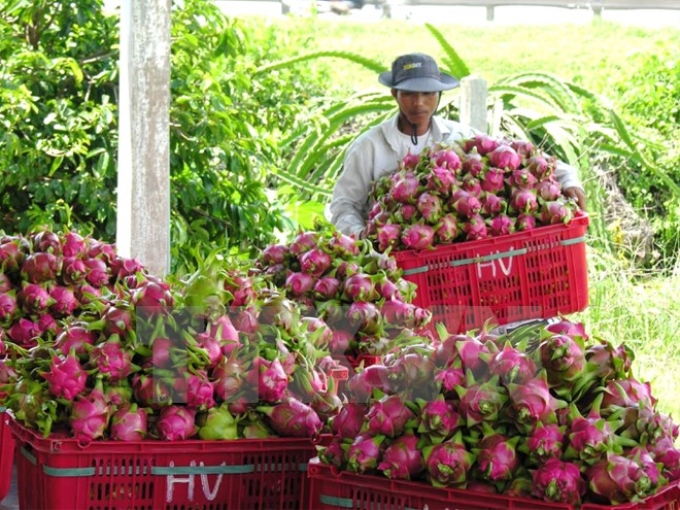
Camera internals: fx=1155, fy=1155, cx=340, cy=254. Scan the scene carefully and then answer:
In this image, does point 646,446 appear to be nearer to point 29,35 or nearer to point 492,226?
point 492,226

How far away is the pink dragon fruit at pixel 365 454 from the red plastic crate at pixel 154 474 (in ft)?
0.65

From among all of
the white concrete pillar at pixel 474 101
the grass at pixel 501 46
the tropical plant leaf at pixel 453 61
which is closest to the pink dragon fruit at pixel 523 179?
the white concrete pillar at pixel 474 101

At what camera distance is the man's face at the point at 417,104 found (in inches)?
166

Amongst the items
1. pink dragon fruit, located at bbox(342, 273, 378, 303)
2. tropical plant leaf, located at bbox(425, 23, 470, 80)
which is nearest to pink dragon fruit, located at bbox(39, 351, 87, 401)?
pink dragon fruit, located at bbox(342, 273, 378, 303)

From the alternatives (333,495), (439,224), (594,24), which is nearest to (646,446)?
(333,495)

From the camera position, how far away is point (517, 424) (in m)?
1.73

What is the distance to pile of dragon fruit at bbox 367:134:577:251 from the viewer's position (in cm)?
344

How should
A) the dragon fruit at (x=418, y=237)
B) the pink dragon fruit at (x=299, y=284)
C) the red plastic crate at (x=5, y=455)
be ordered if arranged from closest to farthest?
the red plastic crate at (x=5, y=455) < the pink dragon fruit at (x=299, y=284) < the dragon fruit at (x=418, y=237)

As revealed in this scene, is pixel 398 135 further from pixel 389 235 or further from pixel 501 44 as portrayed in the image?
pixel 501 44

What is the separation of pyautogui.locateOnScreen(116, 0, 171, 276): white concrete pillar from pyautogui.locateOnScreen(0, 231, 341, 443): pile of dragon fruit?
191 cm

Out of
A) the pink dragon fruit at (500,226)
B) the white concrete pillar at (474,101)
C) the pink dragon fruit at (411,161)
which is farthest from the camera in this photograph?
the white concrete pillar at (474,101)

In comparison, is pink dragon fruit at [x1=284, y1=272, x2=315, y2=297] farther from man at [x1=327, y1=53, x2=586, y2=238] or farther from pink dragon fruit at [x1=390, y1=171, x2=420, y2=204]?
man at [x1=327, y1=53, x2=586, y2=238]

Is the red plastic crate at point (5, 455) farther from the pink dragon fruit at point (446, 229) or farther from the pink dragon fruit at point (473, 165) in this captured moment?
the pink dragon fruit at point (473, 165)

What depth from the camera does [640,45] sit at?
12.4 metres
